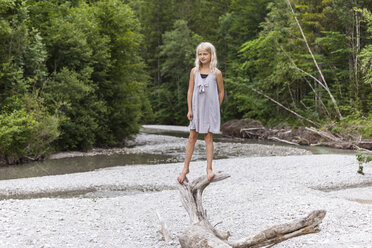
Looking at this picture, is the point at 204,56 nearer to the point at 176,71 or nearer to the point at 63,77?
the point at 63,77

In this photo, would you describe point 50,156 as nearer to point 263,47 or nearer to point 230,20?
point 263,47

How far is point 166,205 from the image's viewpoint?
952 cm


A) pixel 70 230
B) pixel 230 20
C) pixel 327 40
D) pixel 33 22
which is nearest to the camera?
pixel 70 230

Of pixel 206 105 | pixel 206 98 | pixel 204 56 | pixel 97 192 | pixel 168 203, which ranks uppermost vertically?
pixel 204 56

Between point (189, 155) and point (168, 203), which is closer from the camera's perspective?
point (189, 155)

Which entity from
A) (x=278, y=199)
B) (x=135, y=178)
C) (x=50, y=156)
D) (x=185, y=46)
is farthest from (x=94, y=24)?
(x=185, y=46)

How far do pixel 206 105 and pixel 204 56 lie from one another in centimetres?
73

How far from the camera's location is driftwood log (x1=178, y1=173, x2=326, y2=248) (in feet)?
16.1

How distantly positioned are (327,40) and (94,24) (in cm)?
1396

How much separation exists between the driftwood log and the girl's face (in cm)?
171

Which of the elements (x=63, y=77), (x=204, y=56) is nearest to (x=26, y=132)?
(x=63, y=77)

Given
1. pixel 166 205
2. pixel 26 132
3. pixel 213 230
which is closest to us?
pixel 213 230

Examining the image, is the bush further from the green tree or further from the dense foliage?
the green tree

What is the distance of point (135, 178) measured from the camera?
1329cm
